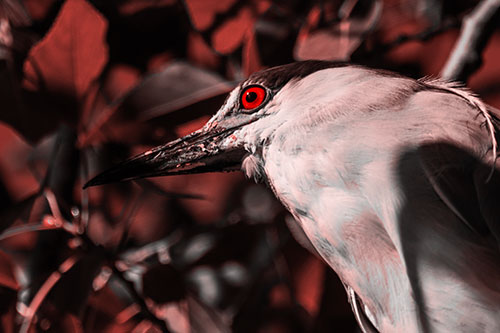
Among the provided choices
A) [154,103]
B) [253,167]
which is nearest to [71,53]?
[154,103]

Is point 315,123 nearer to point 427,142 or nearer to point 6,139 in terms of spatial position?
point 427,142

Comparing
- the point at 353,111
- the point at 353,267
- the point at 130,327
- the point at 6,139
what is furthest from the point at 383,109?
the point at 6,139

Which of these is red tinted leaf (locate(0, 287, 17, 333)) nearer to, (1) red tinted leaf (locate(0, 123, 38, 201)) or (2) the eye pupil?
(1) red tinted leaf (locate(0, 123, 38, 201))

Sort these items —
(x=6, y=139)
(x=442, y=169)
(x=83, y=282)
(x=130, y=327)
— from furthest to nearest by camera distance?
(x=6, y=139) → (x=130, y=327) → (x=83, y=282) → (x=442, y=169)

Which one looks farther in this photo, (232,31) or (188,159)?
(232,31)

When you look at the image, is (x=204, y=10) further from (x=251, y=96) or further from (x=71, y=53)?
(x=251, y=96)

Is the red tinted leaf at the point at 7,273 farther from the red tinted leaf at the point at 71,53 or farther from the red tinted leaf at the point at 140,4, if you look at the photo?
the red tinted leaf at the point at 140,4
